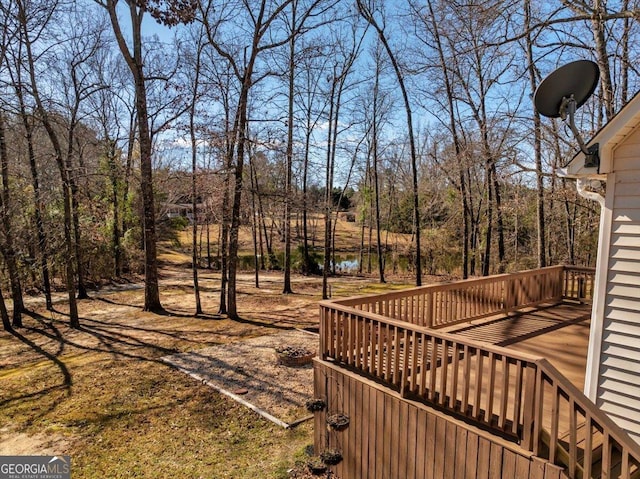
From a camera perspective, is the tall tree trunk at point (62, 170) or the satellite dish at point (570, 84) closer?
the satellite dish at point (570, 84)

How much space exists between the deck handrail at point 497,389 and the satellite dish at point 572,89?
206cm

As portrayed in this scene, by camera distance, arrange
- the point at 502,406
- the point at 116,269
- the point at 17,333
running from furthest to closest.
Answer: the point at 116,269 → the point at 17,333 → the point at 502,406

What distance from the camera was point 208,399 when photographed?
Result: 5.91 metres

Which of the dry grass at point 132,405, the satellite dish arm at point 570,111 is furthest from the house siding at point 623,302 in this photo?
the dry grass at point 132,405

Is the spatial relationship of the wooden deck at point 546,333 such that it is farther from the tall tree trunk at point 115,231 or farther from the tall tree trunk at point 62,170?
the tall tree trunk at point 115,231

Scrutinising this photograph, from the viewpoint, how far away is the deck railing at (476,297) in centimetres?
484

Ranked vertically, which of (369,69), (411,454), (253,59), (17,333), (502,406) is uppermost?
(369,69)

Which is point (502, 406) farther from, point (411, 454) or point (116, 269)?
point (116, 269)

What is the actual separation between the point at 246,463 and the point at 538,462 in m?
3.06

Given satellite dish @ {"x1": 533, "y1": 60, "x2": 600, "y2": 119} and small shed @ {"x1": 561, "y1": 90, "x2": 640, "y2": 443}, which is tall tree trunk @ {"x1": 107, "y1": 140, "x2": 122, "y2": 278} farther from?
small shed @ {"x1": 561, "y1": 90, "x2": 640, "y2": 443}

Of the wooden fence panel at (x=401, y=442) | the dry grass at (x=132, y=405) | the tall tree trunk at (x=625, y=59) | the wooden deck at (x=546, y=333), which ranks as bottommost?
the dry grass at (x=132, y=405)

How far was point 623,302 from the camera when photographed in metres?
3.31

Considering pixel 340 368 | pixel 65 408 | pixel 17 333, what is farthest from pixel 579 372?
pixel 17 333

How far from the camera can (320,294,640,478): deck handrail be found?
246 cm
